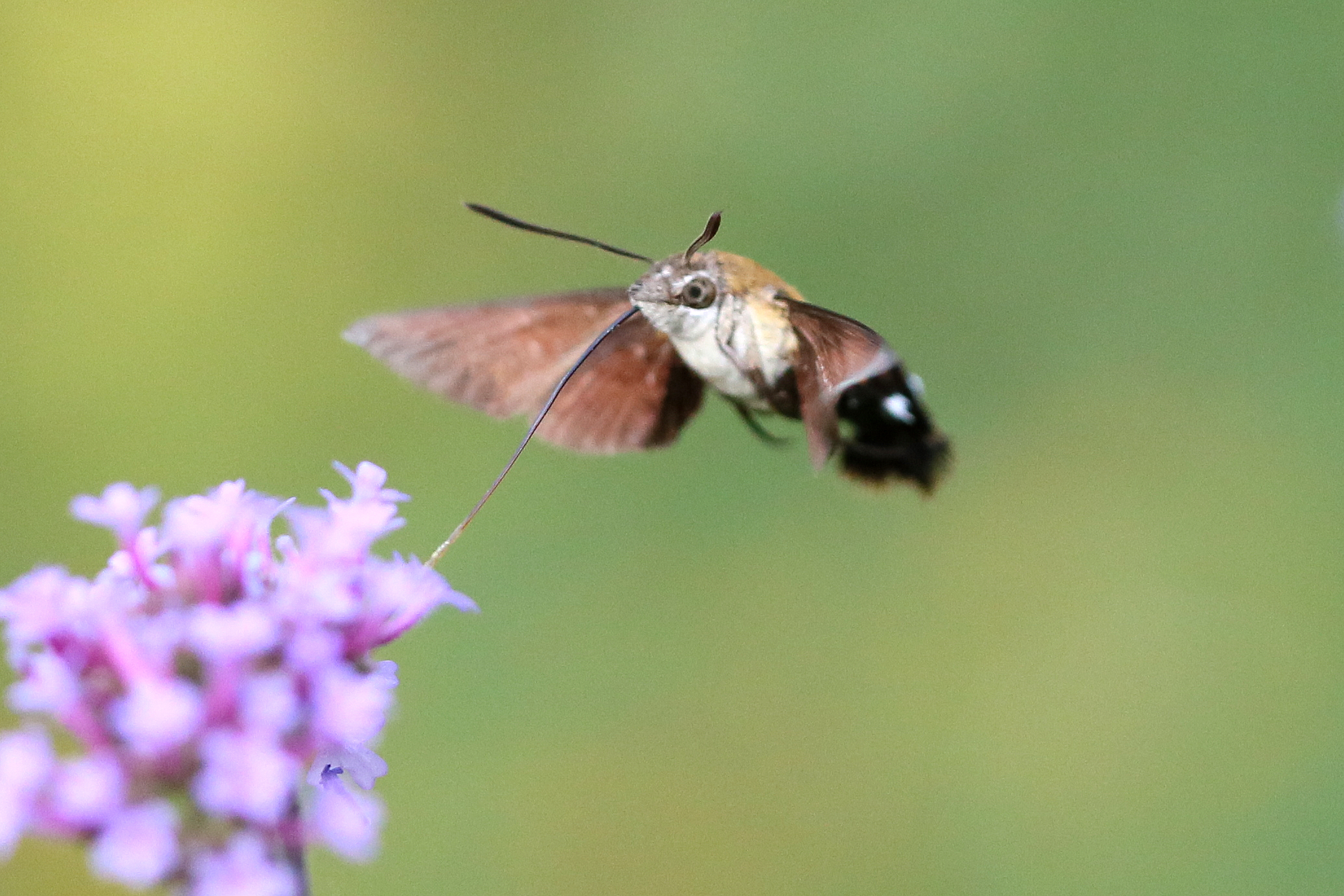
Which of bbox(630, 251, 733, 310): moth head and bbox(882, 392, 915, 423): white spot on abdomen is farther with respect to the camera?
bbox(882, 392, 915, 423): white spot on abdomen

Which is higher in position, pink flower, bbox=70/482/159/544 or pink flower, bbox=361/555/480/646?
pink flower, bbox=361/555/480/646

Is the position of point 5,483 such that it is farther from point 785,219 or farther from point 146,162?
point 785,219

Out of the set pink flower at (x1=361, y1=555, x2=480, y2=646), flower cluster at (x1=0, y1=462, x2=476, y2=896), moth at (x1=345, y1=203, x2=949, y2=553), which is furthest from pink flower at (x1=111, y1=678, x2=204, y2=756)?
moth at (x1=345, y1=203, x2=949, y2=553)

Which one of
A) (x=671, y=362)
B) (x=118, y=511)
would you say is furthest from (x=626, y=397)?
(x=118, y=511)

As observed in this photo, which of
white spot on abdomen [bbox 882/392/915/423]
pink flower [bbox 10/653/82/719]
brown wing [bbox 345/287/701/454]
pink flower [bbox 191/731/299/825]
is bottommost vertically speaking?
pink flower [bbox 10/653/82/719]

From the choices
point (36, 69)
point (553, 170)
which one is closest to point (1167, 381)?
point (553, 170)

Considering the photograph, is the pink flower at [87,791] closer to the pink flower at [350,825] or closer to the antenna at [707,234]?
the pink flower at [350,825]

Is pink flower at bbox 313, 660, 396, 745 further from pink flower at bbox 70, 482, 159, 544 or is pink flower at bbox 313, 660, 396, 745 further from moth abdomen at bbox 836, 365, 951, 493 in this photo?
moth abdomen at bbox 836, 365, 951, 493

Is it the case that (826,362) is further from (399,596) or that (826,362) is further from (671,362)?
→ (399,596)
